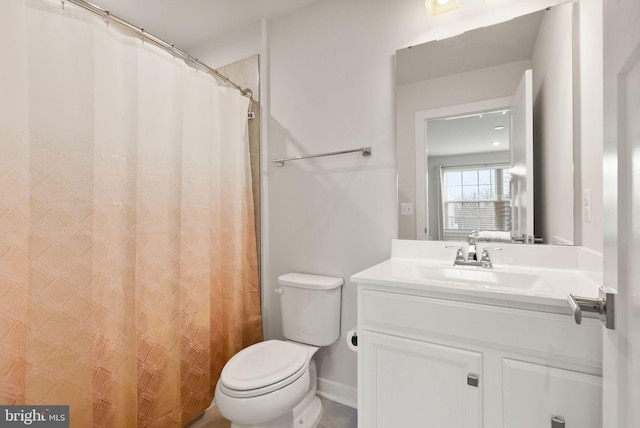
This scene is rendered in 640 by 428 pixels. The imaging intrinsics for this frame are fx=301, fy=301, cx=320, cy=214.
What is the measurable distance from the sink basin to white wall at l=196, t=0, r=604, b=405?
1.12 feet

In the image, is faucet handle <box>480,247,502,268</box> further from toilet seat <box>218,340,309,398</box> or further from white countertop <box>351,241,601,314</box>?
toilet seat <box>218,340,309,398</box>

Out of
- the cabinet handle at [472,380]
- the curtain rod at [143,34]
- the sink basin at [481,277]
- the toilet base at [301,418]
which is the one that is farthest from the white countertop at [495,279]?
the curtain rod at [143,34]

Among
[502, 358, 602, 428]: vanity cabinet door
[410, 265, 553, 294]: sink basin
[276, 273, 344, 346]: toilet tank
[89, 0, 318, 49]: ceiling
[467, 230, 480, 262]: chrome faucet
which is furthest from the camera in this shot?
[89, 0, 318, 49]: ceiling

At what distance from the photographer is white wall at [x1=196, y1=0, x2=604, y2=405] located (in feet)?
5.32

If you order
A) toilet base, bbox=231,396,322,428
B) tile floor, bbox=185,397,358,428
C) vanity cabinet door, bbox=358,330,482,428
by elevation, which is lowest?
tile floor, bbox=185,397,358,428

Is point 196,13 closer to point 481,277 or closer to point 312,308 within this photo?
point 312,308

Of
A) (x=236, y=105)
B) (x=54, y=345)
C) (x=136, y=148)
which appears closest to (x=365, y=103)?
(x=236, y=105)

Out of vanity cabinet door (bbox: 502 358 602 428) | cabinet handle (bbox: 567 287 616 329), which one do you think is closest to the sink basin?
vanity cabinet door (bbox: 502 358 602 428)

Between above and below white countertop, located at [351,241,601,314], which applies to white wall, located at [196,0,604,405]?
above

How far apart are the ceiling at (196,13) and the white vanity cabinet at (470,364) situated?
1.82 m

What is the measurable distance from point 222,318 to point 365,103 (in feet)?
4.84

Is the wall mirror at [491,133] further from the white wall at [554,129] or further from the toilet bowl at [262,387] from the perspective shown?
the toilet bowl at [262,387]

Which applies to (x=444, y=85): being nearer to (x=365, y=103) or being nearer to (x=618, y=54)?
(x=365, y=103)

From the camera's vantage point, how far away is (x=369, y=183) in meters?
1.68
